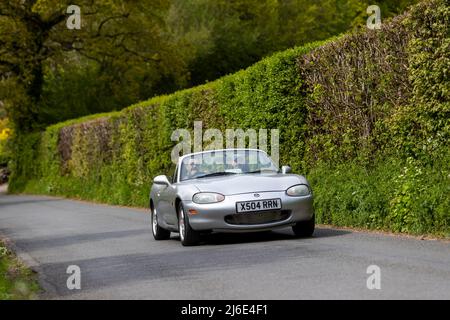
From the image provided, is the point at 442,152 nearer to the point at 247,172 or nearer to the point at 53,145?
the point at 247,172

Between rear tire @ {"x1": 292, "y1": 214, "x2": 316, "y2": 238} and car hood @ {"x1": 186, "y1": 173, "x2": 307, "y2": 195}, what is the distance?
65 cm

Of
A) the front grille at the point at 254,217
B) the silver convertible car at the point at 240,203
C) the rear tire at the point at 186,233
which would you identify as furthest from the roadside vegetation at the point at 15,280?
the front grille at the point at 254,217

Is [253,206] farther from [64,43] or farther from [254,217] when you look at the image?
[64,43]

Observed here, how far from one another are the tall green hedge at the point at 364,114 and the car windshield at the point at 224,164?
1868 mm

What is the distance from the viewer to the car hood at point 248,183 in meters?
13.1

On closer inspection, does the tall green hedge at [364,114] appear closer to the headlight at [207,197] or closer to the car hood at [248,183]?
the car hood at [248,183]

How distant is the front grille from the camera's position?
1294cm

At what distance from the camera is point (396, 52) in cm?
1463

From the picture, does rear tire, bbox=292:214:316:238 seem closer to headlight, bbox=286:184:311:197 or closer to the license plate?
headlight, bbox=286:184:311:197

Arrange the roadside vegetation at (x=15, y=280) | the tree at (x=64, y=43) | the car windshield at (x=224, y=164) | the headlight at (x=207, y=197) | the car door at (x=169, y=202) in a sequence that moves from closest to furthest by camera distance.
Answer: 1. the roadside vegetation at (x=15, y=280)
2. the headlight at (x=207, y=197)
3. the car door at (x=169, y=202)
4. the car windshield at (x=224, y=164)
5. the tree at (x=64, y=43)

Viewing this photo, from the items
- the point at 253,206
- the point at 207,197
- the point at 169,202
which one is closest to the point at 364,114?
the point at 253,206

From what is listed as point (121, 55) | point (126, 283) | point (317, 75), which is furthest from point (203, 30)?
point (126, 283)

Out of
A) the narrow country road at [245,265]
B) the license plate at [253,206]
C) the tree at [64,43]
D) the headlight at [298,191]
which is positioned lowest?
the narrow country road at [245,265]
